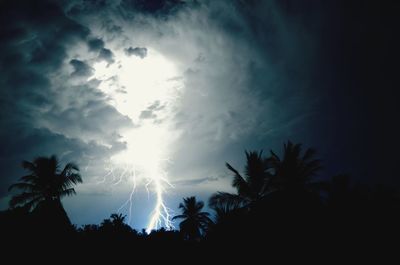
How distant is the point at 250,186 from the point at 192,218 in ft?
45.7

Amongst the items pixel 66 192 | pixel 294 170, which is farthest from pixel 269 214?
pixel 66 192

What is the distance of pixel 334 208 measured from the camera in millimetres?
6910

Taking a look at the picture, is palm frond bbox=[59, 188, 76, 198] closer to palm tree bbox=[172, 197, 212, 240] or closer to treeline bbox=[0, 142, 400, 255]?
treeline bbox=[0, 142, 400, 255]

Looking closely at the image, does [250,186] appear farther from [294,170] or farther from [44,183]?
[44,183]

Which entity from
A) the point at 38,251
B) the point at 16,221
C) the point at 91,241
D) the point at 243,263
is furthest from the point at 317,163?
the point at 16,221

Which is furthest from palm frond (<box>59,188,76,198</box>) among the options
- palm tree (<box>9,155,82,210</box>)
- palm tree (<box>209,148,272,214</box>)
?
palm tree (<box>209,148,272,214</box>)

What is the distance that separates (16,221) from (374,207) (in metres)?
17.2

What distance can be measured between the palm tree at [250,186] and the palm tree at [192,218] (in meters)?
11.9

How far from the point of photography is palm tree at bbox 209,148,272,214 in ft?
48.1

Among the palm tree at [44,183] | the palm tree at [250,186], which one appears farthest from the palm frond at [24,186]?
the palm tree at [250,186]

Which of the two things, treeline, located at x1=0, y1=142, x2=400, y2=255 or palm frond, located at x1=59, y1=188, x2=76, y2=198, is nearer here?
treeline, located at x1=0, y1=142, x2=400, y2=255

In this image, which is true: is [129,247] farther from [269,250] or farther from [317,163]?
[317,163]

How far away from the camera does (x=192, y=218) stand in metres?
25.9

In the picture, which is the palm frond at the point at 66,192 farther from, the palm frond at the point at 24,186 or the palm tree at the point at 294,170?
the palm tree at the point at 294,170
